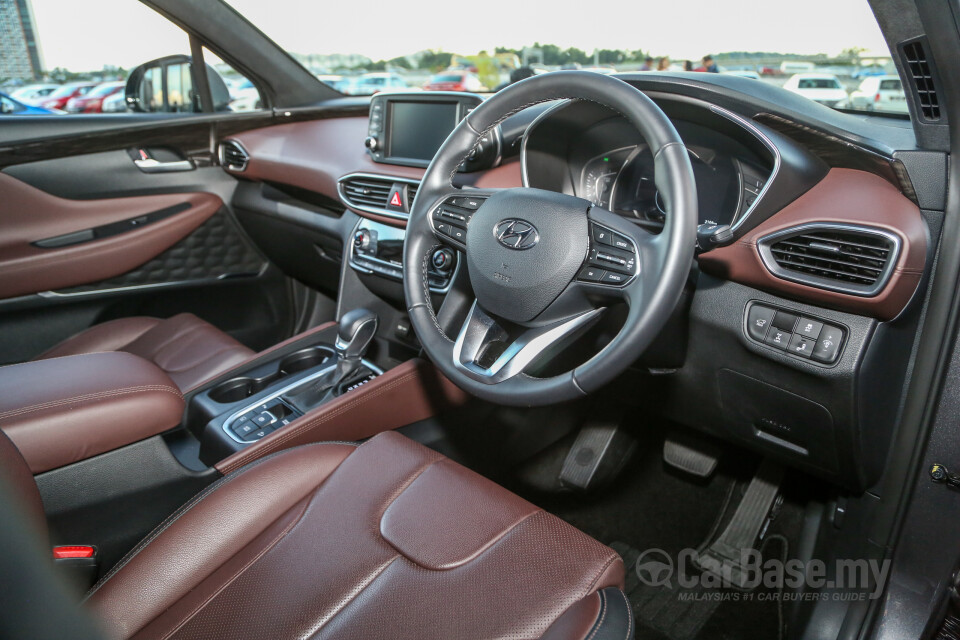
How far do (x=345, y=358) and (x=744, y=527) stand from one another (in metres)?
1.17

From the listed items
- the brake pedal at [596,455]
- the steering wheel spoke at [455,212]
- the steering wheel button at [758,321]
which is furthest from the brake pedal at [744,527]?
the steering wheel spoke at [455,212]

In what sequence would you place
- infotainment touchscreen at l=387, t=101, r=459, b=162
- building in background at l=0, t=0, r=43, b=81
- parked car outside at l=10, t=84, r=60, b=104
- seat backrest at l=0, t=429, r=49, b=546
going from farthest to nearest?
parked car outside at l=10, t=84, r=60, b=104, building in background at l=0, t=0, r=43, b=81, infotainment touchscreen at l=387, t=101, r=459, b=162, seat backrest at l=0, t=429, r=49, b=546

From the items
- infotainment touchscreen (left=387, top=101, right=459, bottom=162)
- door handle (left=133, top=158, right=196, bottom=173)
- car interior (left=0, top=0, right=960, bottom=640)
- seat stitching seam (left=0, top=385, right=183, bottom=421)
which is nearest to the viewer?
car interior (left=0, top=0, right=960, bottom=640)

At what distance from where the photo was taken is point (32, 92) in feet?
8.00

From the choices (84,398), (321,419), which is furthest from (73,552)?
(321,419)

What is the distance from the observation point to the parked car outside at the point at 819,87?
4.99 ft

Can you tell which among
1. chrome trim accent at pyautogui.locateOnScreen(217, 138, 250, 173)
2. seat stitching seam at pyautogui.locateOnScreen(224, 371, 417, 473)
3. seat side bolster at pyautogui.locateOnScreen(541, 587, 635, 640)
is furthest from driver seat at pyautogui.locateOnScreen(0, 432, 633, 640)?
chrome trim accent at pyautogui.locateOnScreen(217, 138, 250, 173)

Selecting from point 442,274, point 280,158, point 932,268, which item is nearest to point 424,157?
point 442,274

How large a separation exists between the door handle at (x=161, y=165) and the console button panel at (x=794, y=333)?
6.71 feet

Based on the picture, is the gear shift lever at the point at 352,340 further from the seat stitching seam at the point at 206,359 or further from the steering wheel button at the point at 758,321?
the steering wheel button at the point at 758,321

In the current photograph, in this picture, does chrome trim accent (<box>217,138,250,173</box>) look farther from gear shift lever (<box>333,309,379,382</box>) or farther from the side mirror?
gear shift lever (<box>333,309,379,382</box>)

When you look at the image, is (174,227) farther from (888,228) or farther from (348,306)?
(888,228)

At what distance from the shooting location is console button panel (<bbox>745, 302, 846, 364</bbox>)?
54.1 inches

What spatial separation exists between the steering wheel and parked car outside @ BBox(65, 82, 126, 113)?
5.71ft
